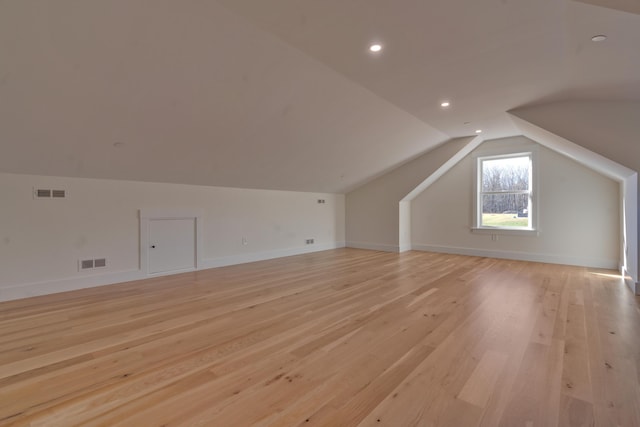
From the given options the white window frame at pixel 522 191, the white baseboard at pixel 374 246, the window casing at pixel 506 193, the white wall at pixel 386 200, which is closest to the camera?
the white window frame at pixel 522 191

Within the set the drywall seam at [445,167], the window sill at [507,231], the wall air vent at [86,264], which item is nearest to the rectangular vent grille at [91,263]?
the wall air vent at [86,264]

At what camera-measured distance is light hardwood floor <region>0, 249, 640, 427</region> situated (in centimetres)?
162

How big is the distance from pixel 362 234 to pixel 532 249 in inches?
142

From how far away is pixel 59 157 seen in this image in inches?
139

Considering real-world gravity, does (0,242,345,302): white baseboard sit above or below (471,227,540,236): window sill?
below

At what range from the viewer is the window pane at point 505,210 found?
622 centimetres

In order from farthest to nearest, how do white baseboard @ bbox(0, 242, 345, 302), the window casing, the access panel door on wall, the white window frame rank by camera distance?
Result: the window casing < the white window frame < the access panel door on wall < white baseboard @ bbox(0, 242, 345, 302)

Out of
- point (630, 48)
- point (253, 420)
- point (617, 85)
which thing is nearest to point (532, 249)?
point (617, 85)

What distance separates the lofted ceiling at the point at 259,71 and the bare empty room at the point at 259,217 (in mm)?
22

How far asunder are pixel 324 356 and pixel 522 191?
19.2ft

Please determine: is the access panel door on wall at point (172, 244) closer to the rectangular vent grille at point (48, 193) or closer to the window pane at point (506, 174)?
the rectangular vent grille at point (48, 193)

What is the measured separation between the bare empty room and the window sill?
65 mm

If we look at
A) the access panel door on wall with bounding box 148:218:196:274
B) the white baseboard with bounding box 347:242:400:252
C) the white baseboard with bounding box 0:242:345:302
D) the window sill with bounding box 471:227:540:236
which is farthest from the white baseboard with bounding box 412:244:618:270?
the access panel door on wall with bounding box 148:218:196:274

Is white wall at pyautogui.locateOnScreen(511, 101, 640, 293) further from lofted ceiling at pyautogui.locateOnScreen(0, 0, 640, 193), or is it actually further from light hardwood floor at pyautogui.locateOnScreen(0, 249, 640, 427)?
light hardwood floor at pyautogui.locateOnScreen(0, 249, 640, 427)
